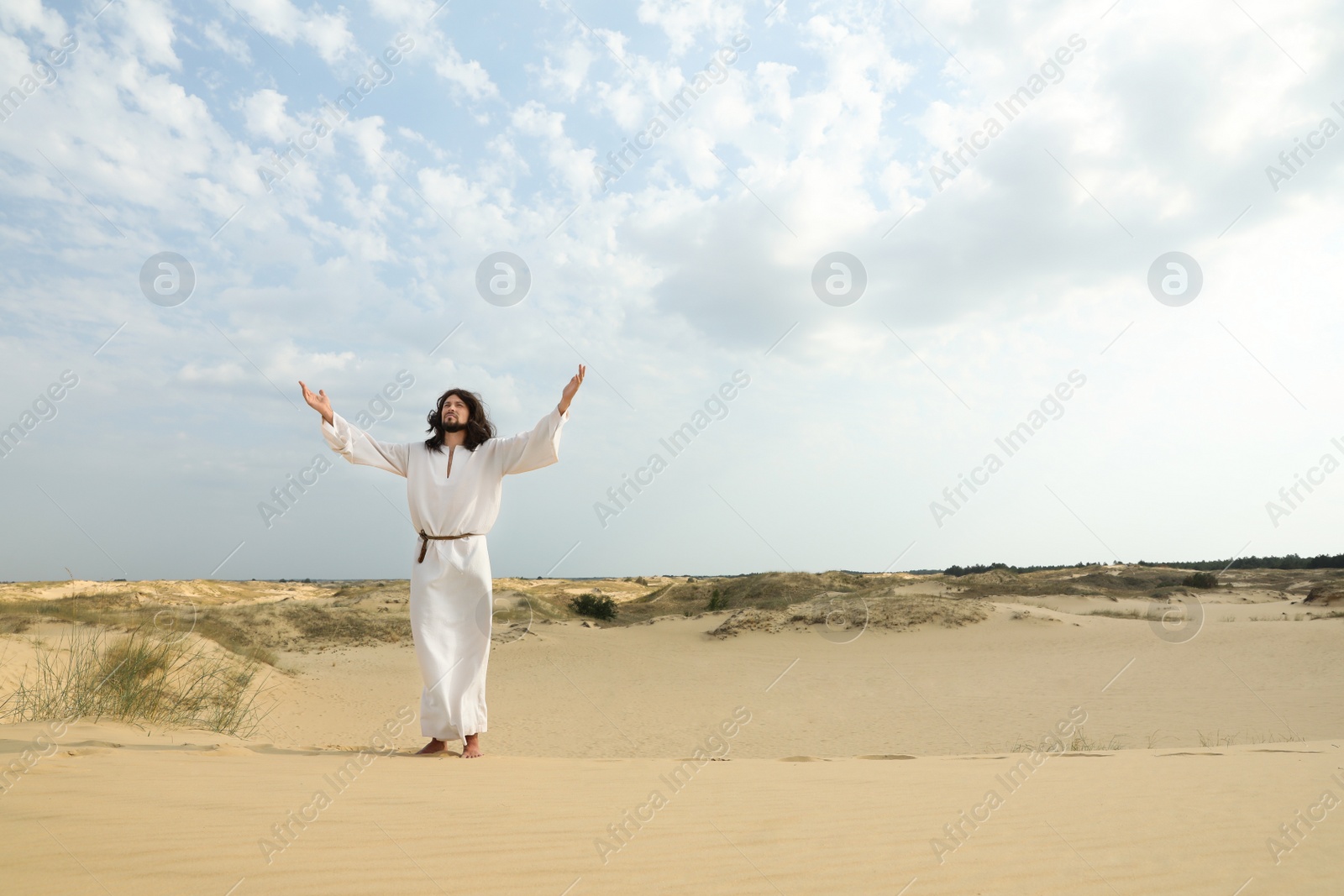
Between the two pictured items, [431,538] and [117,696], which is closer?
[431,538]

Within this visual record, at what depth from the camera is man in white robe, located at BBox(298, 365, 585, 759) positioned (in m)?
5.37

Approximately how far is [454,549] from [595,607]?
2193 centimetres

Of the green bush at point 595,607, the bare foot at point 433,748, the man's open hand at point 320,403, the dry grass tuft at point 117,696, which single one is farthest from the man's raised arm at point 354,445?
the green bush at point 595,607

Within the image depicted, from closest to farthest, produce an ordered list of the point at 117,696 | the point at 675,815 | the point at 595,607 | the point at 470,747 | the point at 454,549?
the point at 675,815 < the point at 470,747 < the point at 454,549 < the point at 117,696 < the point at 595,607

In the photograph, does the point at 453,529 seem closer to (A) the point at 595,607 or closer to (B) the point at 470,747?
(B) the point at 470,747

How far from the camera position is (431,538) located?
5645 millimetres

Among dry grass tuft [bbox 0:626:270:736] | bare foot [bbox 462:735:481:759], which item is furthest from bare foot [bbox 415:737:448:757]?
dry grass tuft [bbox 0:626:270:736]

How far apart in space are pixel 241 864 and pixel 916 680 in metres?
13.7

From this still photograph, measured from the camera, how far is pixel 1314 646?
50.8ft

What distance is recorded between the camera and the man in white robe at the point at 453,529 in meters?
5.37

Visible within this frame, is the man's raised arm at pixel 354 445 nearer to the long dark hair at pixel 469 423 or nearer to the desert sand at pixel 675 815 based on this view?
the long dark hair at pixel 469 423

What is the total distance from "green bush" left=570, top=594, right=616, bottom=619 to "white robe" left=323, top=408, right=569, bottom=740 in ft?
69.7

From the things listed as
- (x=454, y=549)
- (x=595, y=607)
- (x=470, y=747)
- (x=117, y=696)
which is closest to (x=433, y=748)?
(x=470, y=747)

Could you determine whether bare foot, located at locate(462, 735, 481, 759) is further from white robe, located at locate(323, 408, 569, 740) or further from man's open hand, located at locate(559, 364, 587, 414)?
man's open hand, located at locate(559, 364, 587, 414)
